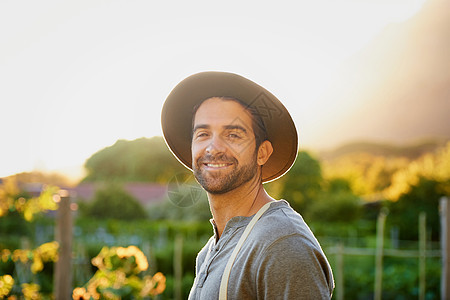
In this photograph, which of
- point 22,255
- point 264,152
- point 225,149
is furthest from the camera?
point 22,255

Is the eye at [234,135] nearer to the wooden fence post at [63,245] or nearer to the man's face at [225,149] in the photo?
the man's face at [225,149]

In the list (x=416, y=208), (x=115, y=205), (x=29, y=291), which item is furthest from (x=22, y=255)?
(x=115, y=205)

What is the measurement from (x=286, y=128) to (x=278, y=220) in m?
0.36

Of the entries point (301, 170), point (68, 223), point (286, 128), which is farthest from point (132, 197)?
point (286, 128)

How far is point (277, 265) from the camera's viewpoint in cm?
105

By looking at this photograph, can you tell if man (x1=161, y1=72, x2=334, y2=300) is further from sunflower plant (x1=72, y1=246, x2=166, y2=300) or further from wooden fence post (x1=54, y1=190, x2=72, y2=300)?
wooden fence post (x1=54, y1=190, x2=72, y2=300)

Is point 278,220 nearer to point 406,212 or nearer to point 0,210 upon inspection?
point 0,210

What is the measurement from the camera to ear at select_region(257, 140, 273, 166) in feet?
4.63

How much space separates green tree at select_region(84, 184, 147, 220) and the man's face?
66.8ft

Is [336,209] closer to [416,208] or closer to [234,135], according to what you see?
[416,208]

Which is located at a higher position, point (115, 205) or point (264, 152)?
point (264, 152)

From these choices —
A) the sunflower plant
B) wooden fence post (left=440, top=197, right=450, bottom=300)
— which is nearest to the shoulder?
the sunflower plant

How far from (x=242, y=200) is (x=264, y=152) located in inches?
6.5

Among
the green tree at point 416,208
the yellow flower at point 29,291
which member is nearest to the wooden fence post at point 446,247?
the yellow flower at point 29,291
